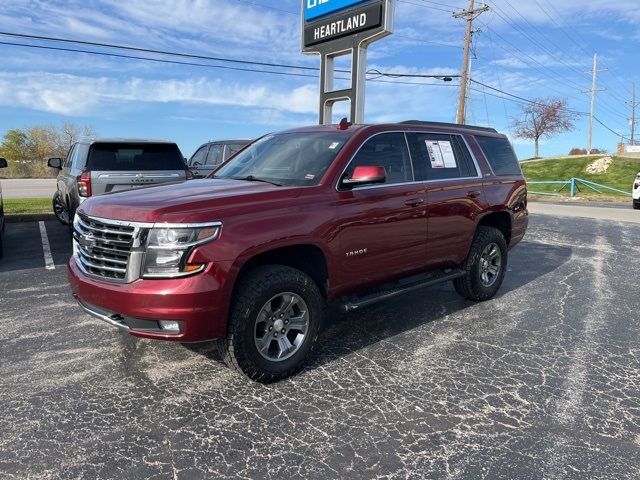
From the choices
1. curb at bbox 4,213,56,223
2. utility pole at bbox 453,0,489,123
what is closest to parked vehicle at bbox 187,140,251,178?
curb at bbox 4,213,56,223

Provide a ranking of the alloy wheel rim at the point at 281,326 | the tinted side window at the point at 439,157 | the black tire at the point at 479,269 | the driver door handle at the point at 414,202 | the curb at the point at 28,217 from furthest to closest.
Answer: the curb at the point at 28,217 → the black tire at the point at 479,269 → the tinted side window at the point at 439,157 → the driver door handle at the point at 414,202 → the alloy wheel rim at the point at 281,326

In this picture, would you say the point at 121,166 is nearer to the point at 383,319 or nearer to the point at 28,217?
the point at 383,319

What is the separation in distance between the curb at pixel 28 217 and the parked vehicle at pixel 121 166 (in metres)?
4.31

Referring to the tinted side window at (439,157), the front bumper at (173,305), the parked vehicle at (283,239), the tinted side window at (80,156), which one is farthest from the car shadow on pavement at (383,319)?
the tinted side window at (80,156)

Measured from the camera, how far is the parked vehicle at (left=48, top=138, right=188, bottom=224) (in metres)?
7.41

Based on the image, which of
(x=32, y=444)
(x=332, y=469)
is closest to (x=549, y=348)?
(x=332, y=469)

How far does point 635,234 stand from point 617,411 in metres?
10.0

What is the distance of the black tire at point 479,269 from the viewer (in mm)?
5539

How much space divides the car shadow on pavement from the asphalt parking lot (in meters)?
0.03

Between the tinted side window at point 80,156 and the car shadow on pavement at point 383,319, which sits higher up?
the tinted side window at point 80,156

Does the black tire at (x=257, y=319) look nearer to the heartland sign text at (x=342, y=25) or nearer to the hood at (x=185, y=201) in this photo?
the hood at (x=185, y=201)

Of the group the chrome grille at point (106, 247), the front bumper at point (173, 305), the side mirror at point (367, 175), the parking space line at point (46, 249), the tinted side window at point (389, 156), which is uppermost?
the tinted side window at point (389, 156)

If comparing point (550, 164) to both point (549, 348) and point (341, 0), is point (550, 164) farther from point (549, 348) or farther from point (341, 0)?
point (549, 348)

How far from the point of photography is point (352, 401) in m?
3.41
